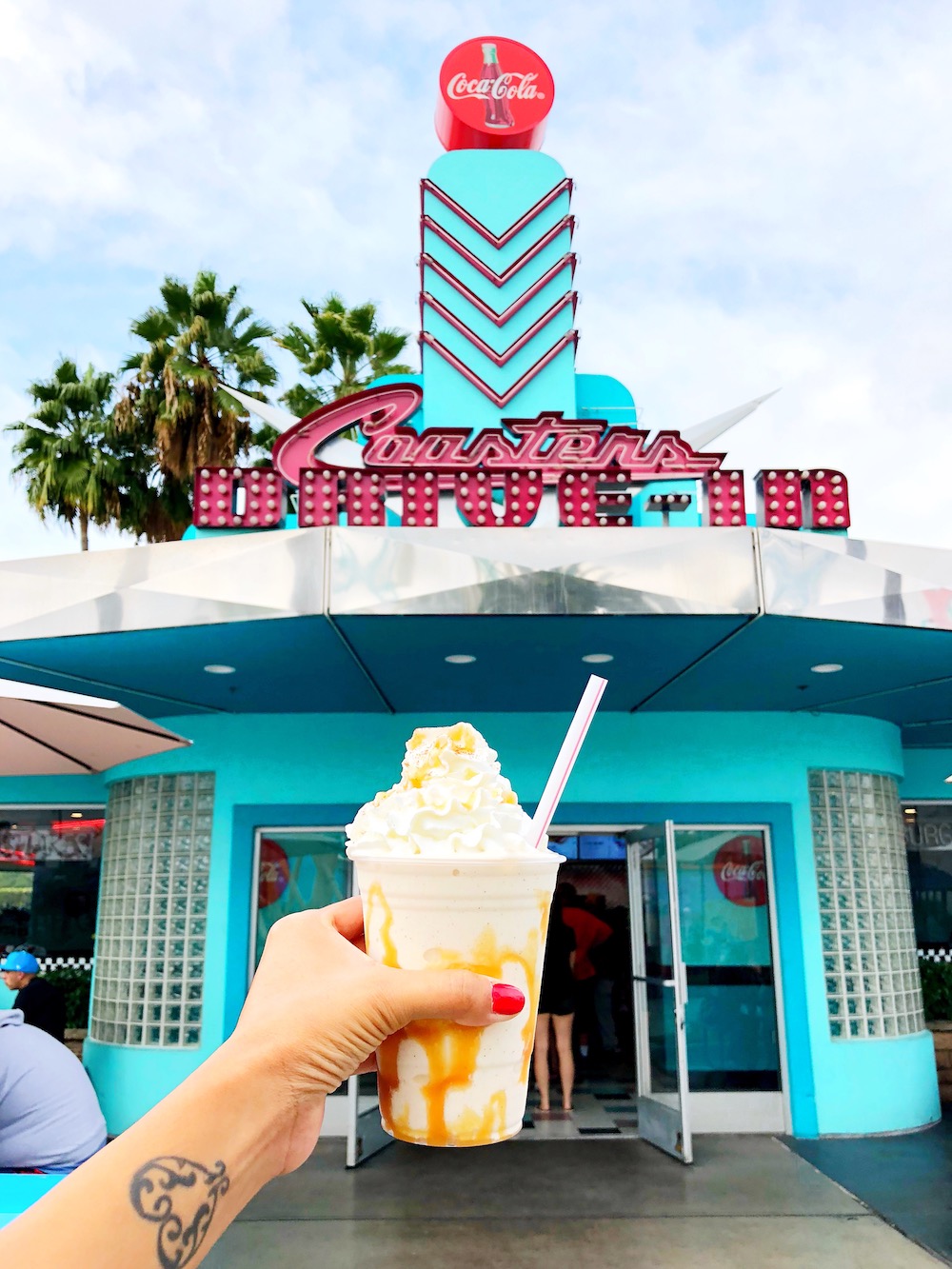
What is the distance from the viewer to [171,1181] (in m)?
1.04

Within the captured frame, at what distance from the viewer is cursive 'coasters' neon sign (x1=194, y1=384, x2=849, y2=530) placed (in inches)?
239

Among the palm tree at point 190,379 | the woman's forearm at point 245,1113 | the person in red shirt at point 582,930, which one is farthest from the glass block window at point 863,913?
the palm tree at point 190,379

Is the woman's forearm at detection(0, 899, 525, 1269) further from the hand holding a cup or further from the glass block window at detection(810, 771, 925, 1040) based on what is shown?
the glass block window at detection(810, 771, 925, 1040)

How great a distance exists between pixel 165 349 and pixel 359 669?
12.2 meters

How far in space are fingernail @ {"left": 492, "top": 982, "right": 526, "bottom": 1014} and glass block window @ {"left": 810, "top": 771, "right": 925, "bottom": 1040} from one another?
23.1 feet

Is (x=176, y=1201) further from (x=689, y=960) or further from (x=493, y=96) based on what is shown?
(x=493, y=96)

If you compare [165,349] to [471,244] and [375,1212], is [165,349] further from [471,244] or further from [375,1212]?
[375,1212]

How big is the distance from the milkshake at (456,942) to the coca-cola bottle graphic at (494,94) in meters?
9.82

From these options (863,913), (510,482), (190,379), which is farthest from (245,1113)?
(190,379)

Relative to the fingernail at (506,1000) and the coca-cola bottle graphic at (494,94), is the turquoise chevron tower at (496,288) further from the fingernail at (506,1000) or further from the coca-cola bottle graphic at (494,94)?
the fingernail at (506,1000)

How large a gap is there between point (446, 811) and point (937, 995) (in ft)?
29.5

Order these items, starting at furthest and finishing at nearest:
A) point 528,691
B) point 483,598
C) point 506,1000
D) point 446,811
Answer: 1. point 528,691
2. point 483,598
3. point 446,811
4. point 506,1000

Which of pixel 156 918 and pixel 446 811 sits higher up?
pixel 446 811

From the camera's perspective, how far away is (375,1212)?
5598mm
